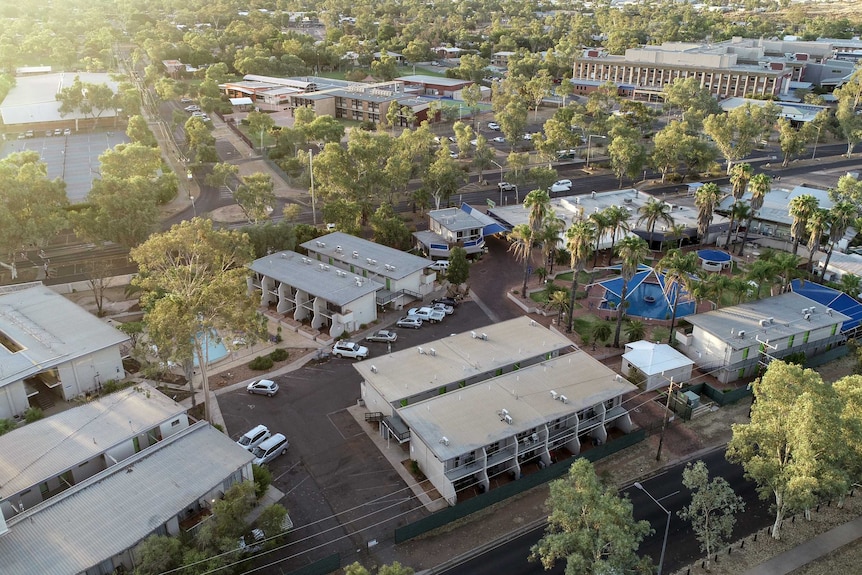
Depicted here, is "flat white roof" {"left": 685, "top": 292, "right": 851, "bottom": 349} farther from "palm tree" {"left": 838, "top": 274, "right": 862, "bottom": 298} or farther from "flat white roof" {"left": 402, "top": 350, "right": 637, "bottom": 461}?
"flat white roof" {"left": 402, "top": 350, "right": 637, "bottom": 461}

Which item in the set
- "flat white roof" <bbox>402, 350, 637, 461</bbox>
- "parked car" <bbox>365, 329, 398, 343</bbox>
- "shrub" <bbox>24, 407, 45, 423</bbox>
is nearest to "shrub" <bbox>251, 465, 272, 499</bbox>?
"flat white roof" <bbox>402, 350, 637, 461</bbox>

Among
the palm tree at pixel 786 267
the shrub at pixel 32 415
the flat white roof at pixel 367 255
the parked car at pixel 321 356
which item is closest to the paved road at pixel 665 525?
the palm tree at pixel 786 267

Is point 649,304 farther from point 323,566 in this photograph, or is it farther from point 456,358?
point 323,566

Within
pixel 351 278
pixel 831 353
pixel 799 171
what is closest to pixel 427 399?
pixel 351 278

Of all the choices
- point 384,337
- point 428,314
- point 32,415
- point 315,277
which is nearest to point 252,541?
point 32,415

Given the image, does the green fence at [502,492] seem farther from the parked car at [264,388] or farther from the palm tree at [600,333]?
the parked car at [264,388]
